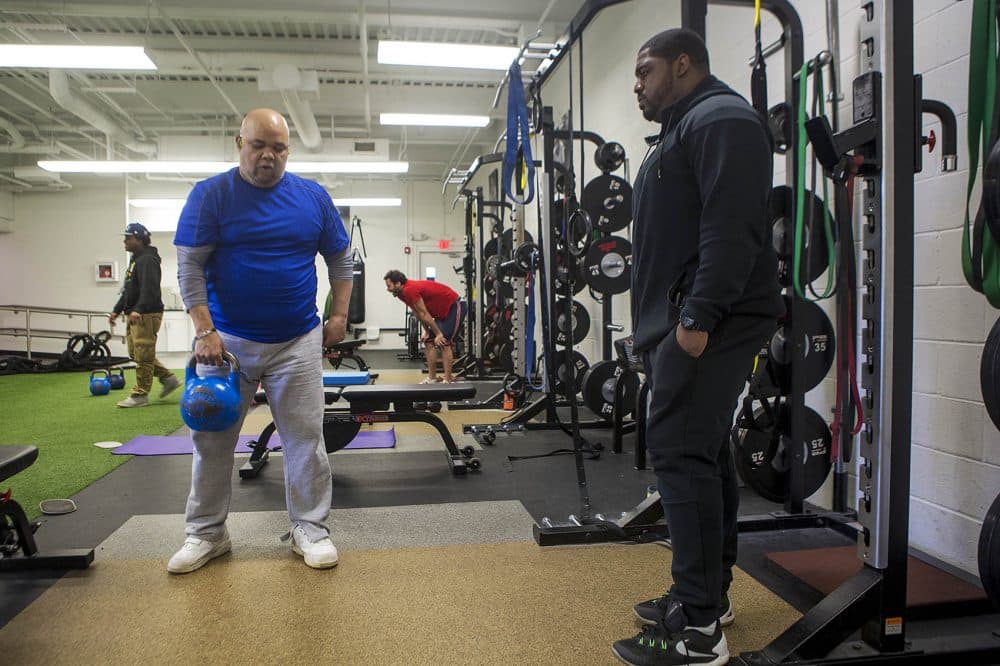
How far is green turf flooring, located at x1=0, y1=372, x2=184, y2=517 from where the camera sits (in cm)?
327

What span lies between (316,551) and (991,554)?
6.30 feet

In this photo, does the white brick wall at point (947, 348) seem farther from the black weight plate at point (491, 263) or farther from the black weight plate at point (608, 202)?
the black weight plate at point (491, 263)

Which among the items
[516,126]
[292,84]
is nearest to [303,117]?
[292,84]

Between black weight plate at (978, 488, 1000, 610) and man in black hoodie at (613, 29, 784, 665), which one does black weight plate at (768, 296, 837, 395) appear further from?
man in black hoodie at (613, 29, 784, 665)

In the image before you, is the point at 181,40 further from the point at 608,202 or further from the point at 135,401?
the point at 608,202

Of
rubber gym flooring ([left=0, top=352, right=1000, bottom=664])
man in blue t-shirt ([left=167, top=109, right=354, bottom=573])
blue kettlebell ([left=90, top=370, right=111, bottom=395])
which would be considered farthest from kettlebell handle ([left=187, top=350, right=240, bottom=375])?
blue kettlebell ([left=90, top=370, right=111, bottom=395])

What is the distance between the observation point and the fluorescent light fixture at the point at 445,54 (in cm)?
537

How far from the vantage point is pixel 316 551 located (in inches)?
85.6

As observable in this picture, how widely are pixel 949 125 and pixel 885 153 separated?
0.55 meters

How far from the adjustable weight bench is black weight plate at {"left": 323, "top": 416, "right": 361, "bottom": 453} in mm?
1348

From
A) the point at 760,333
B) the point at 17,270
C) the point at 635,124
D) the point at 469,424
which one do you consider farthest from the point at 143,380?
the point at 17,270

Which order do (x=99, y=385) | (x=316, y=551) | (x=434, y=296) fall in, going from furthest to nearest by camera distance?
(x=434, y=296)
(x=99, y=385)
(x=316, y=551)

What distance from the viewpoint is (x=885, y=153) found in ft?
4.61

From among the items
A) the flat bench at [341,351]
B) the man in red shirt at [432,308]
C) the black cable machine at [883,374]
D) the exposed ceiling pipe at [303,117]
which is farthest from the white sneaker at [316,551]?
the exposed ceiling pipe at [303,117]
